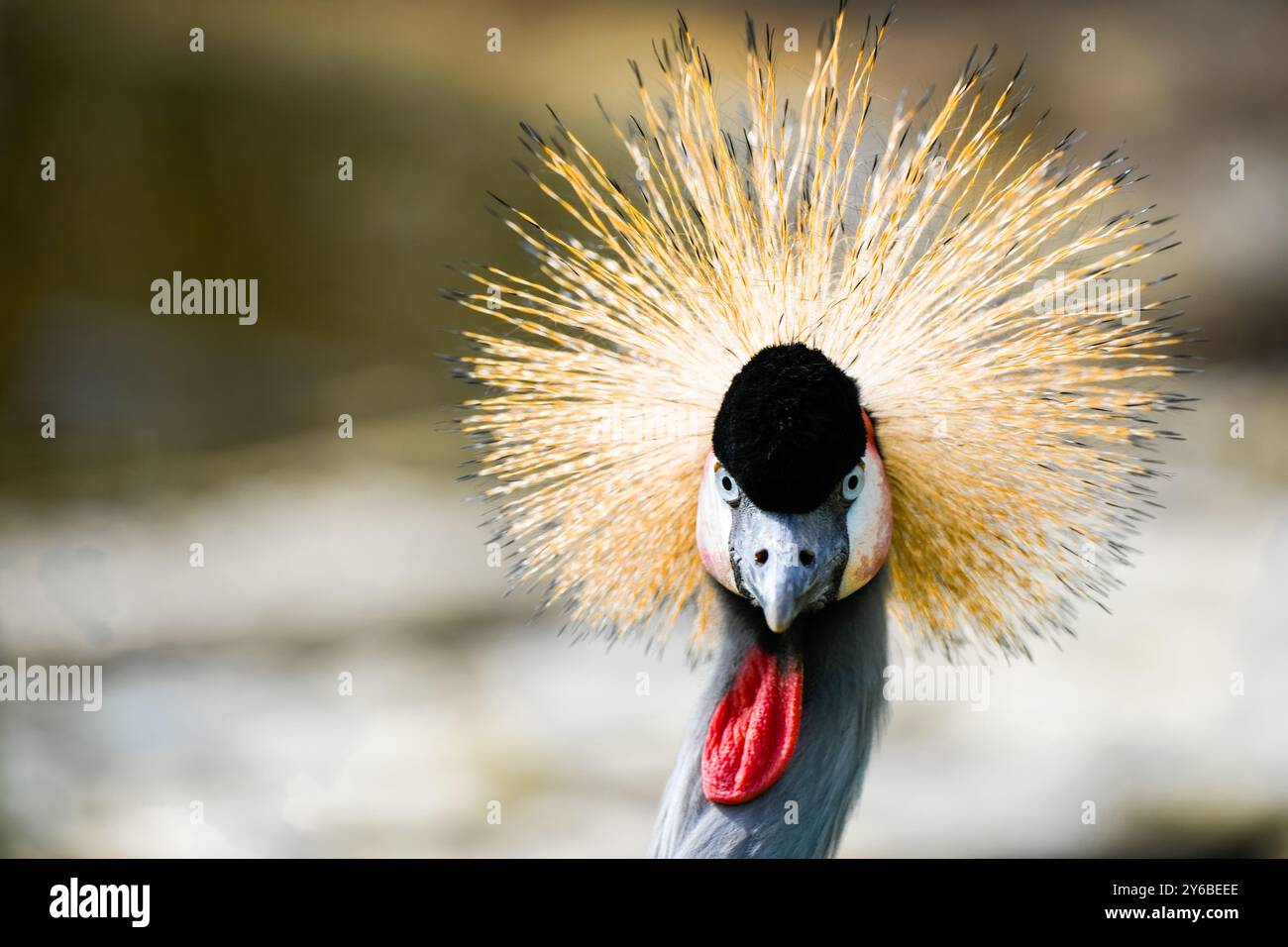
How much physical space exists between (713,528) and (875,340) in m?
0.33

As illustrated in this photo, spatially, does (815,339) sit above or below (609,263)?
below

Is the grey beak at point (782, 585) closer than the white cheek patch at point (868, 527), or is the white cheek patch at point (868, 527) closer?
the grey beak at point (782, 585)

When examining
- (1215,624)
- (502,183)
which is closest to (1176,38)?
(1215,624)

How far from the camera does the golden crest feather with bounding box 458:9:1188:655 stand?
4.72 feet

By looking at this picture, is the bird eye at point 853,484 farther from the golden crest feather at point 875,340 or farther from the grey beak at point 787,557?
the golden crest feather at point 875,340

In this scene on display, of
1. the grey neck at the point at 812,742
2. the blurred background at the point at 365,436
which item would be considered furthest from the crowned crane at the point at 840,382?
the blurred background at the point at 365,436

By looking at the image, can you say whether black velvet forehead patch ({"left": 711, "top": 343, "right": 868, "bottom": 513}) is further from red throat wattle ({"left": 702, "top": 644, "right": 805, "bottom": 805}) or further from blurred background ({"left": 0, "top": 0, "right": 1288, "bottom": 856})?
blurred background ({"left": 0, "top": 0, "right": 1288, "bottom": 856})

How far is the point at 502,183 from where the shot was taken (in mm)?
4152

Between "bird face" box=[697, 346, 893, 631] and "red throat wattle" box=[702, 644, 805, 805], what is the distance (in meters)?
0.15

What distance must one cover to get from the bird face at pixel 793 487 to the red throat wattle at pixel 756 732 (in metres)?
0.15

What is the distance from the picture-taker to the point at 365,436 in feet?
14.3

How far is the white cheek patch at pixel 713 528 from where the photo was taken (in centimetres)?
136

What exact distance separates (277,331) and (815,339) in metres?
3.25

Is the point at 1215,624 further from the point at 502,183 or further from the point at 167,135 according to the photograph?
the point at 167,135
